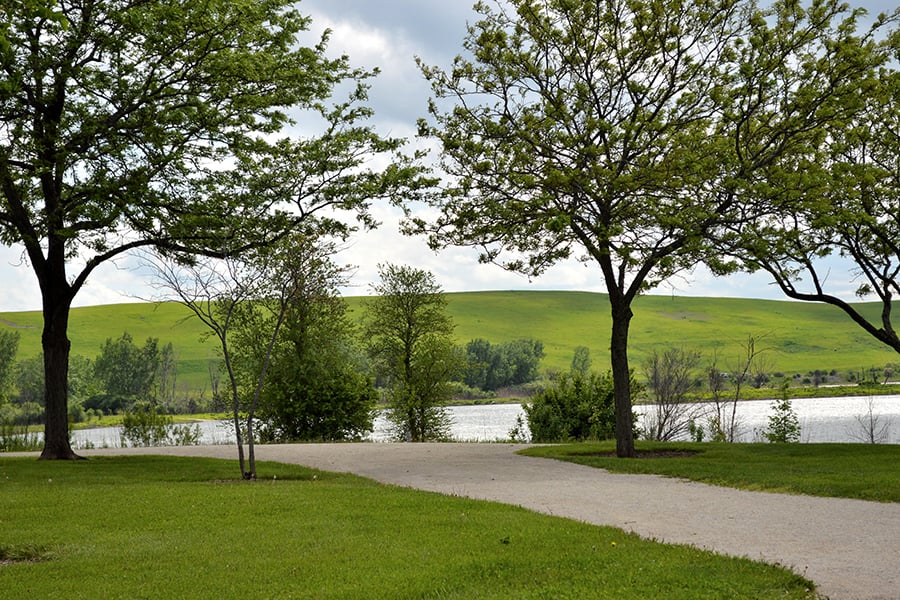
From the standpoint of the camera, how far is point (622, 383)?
66.7 feet

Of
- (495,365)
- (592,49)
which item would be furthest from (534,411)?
(495,365)

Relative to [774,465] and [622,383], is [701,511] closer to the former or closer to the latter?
[774,465]

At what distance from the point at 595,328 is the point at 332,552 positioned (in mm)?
132876

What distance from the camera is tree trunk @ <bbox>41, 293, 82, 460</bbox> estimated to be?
799 inches

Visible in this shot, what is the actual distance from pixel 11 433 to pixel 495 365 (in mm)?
70010

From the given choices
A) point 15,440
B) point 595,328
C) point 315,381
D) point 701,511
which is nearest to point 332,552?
point 701,511

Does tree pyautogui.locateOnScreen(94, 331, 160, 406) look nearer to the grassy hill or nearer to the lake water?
the grassy hill

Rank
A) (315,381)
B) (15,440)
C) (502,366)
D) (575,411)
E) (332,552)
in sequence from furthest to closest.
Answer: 1. (502,366)
2. (315,381)
3. (575,411)
4. (15,440)
5. (332,552)

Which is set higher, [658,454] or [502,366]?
[502,366]

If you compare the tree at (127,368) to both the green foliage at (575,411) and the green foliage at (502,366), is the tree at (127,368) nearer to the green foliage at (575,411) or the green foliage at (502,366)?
the green foliage at (502,366)

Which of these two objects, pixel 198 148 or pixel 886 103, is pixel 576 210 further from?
pixel 198 148

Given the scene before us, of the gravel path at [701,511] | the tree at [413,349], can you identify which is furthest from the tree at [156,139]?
the tree at [413,349]

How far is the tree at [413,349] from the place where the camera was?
38781 mm

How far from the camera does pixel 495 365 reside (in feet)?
313
